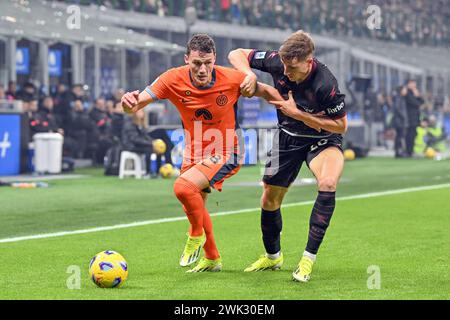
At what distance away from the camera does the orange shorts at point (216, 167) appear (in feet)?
31.4

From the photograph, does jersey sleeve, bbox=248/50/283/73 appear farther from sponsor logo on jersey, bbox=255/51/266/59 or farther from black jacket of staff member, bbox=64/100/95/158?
black jacket of staff member, bbox=64/100/95/158

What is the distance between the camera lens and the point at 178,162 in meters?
24.4

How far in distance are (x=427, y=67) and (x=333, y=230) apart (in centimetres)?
3902

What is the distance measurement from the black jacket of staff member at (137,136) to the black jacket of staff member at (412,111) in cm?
1097

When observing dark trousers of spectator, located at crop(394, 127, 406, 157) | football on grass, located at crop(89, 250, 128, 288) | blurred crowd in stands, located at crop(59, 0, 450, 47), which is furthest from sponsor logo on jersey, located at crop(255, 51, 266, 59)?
dark trousers of spectator, located at crop(394, 127, 406, 157)

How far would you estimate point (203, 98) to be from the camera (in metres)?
9.55

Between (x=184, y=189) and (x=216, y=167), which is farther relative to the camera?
(x=216, y=167)

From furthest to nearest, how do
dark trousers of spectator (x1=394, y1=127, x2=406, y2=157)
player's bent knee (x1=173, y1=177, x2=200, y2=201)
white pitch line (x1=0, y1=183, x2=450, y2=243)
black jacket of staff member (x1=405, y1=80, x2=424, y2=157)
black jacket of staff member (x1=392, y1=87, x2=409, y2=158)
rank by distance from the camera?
dark trousers of spectator (x1=394, y1=127, x2=406, y2=157) < black jacket of staff member (x1=392, y1=87, x2=409, y2=158) < black jacket of staff member (x1=405, y1=80, x2=424, y2=157) < white pitch line (x1=0, y1=183, x2=450, y2=243) < player's bent knee (x1=173, y1=177, x2=200, y2=201)

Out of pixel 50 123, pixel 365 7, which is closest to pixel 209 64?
pixel 50 123

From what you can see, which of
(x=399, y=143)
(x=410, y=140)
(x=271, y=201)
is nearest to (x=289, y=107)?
(x=271, y=201)

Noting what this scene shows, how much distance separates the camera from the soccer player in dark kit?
8.99 metres

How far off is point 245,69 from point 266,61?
0.66 ft

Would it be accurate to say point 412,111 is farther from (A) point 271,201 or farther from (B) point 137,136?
(A) point 271,201

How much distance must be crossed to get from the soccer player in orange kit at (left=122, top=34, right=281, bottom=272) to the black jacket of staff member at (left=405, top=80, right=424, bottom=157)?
22492mm
